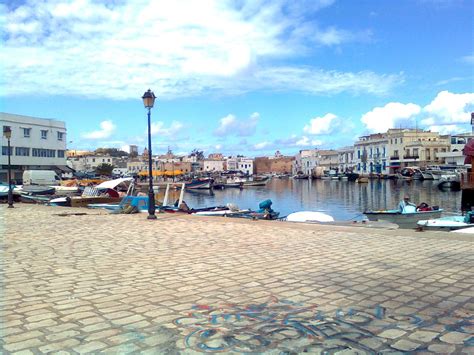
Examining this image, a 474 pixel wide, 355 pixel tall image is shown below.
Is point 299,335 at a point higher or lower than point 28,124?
lower

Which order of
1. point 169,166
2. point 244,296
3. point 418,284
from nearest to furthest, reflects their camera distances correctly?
point 244,296 → point 418,284 → point 169,166

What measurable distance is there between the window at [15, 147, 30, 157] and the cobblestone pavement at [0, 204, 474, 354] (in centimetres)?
5822

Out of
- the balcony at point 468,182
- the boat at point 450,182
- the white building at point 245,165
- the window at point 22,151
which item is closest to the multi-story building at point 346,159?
the white building at point 245,165

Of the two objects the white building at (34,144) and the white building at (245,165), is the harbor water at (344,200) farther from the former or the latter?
the white building at (245,165)

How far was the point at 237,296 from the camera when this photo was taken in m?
5.69

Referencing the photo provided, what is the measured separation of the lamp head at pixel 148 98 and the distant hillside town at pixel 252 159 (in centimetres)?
2899

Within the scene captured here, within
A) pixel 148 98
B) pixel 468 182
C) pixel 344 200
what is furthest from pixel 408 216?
pixel 344 200

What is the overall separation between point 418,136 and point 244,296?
11286 centimetres

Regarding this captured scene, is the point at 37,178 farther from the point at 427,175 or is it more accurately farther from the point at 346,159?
the point at 346,159

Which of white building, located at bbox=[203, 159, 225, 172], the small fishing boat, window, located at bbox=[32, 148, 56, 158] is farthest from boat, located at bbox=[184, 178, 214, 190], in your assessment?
white building, located at bbox=[203, 159, 225, 172]

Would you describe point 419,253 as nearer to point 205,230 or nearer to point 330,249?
point 330,249

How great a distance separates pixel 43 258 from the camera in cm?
845

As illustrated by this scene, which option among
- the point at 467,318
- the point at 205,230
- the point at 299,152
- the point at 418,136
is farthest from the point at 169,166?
the point at 467,318

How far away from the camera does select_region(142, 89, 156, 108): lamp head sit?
16.2 m
